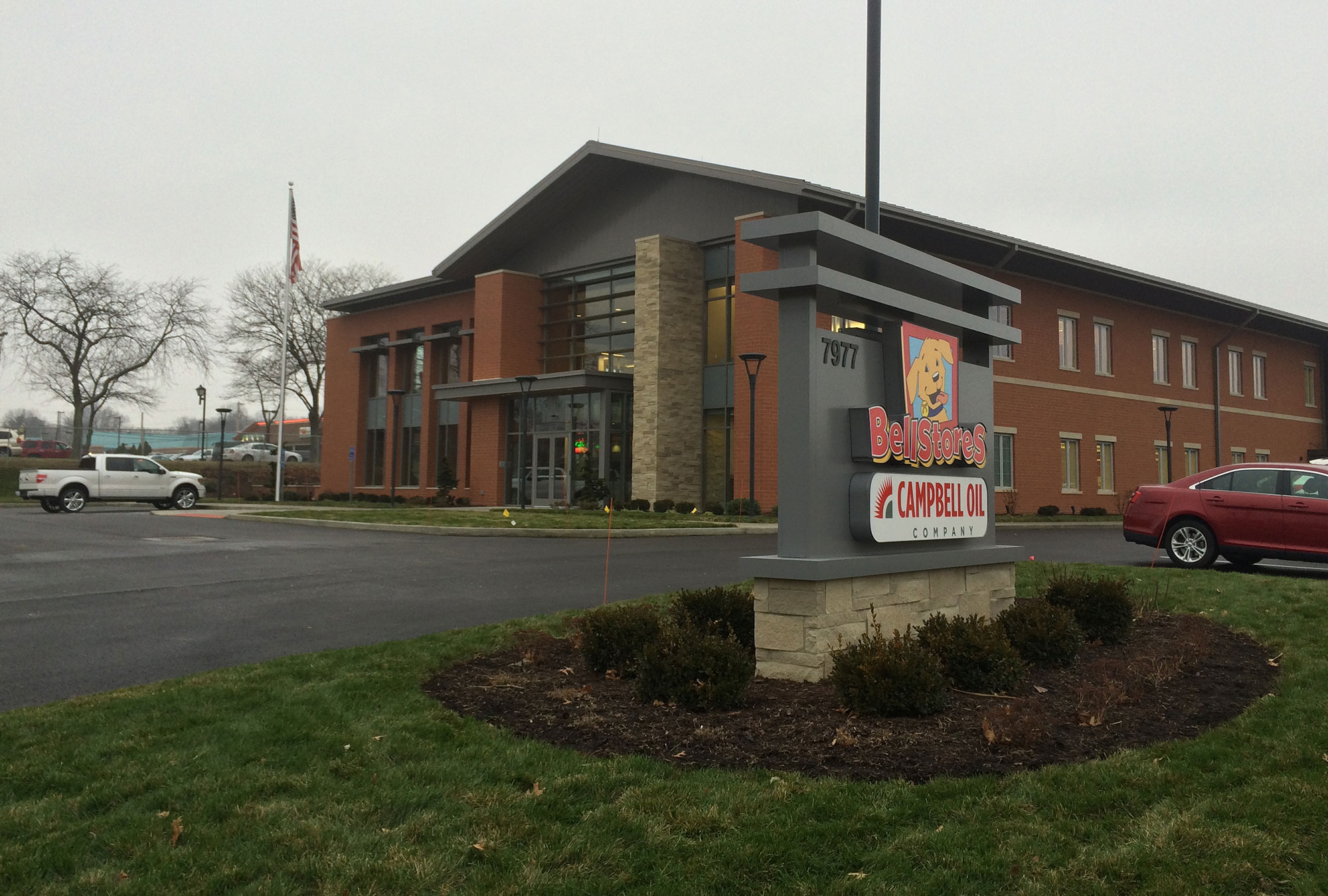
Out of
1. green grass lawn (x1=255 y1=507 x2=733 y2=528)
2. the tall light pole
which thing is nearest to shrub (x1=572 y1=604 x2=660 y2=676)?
green grass lawn (x1=255 y1=507 x2=733 y2=528)

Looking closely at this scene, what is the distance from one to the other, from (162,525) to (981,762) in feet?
75.4

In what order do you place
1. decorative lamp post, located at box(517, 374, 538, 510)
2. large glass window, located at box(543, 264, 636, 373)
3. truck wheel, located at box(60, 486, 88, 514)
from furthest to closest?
large glass window, located at box(543, 264, 636, 373) → decorative lamp post, located at box(517, 374, 538, 510) → truck wheel, located at box(60, 486, 88, 514)

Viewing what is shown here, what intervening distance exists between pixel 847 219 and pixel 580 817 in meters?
26.2

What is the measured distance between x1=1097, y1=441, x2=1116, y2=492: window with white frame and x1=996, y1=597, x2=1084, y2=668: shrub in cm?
3202

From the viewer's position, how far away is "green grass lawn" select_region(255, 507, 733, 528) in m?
23.3

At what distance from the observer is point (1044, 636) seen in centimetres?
749

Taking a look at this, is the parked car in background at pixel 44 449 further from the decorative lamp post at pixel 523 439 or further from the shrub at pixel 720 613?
the shrub at pixel 720 613

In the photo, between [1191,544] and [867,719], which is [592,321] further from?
[867,719]

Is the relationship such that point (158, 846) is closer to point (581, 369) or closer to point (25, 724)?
point (25, 724)

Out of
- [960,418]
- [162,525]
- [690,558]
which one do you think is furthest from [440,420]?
[960,418]

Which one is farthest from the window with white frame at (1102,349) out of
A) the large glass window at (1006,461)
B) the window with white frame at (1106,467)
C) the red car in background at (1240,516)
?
the red car in background at (1240,516)

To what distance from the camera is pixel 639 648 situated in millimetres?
7250

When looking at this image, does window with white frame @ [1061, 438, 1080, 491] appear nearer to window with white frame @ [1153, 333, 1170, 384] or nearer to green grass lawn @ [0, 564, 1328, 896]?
window with white frame @ [1153, 333, 1170, 384]

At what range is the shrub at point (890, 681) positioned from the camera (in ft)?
19.3
